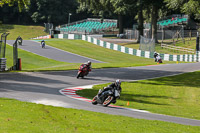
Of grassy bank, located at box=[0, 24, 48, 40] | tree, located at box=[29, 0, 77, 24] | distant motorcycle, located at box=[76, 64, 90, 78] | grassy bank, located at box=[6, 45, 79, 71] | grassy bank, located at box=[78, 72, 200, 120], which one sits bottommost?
grassy bank, located at box=[78, 72, 200, 120]

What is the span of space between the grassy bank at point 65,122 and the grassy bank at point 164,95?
13.1ft

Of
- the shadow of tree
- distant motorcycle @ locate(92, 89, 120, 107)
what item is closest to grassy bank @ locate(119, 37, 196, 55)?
the shadow of tree

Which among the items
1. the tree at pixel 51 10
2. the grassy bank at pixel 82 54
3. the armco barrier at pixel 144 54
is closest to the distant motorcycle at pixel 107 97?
the grassy bank at pixel 82 54

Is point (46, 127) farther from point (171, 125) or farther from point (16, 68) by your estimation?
point (16, 68)

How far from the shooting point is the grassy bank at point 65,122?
400 inches

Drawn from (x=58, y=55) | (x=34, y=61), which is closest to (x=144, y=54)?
(x=58, y=55)

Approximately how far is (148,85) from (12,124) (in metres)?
15.1

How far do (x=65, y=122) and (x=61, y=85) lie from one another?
1073cm

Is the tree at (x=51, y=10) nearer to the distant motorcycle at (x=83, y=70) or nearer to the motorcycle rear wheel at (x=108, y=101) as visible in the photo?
the distant motorcycle at (x=83, y=70)

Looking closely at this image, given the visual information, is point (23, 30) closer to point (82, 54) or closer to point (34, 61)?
point (82, 54)

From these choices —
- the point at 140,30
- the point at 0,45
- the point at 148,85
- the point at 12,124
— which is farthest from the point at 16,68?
the point at 140,30

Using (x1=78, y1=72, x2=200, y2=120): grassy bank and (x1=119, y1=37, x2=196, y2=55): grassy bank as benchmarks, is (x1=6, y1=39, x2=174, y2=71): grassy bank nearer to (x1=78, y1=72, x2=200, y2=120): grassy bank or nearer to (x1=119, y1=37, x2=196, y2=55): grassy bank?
(x1=119, y1=37, x2=196, y2=55): grassy bank

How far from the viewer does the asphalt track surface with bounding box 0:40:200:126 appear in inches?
576

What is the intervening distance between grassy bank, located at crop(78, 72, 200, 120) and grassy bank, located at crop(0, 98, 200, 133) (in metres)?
3.99
